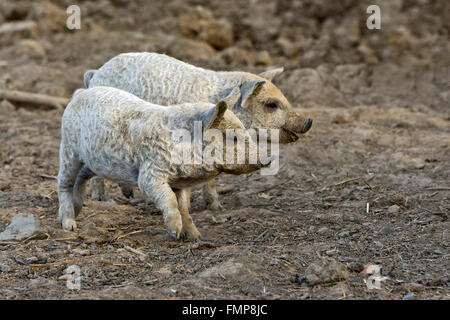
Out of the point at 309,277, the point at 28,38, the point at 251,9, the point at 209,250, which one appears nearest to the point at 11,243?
the point at 209,250

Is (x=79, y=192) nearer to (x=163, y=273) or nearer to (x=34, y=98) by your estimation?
(x=163, y=273)

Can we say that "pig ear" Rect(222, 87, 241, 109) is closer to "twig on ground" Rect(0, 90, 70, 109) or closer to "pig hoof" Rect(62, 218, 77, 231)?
"pig hoof" Rect(62, 218, 77, 231)

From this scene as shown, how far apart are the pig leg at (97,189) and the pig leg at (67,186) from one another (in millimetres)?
1091

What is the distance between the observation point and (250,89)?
6844 mm

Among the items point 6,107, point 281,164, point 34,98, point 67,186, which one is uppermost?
point 34,98

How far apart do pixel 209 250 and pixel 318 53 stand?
8.68 m

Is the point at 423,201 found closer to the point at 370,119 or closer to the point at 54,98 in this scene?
the point at 370,119

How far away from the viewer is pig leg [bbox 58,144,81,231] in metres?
6.49

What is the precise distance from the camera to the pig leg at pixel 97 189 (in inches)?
305

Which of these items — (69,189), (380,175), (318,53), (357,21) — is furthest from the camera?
(357,21)

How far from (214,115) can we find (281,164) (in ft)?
11.0

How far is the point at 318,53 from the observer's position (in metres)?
13.8

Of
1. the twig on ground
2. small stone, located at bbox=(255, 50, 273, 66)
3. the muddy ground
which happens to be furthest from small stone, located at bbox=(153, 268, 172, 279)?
small stone, located at bbox=(255, 50, 273, 66)

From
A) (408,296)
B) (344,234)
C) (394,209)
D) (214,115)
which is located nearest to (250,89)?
(214,115)
